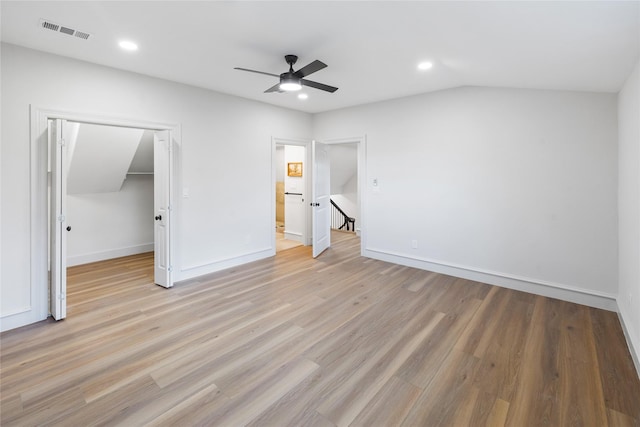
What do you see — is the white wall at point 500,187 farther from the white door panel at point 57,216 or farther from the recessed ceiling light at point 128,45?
the white door panel at point 57,216

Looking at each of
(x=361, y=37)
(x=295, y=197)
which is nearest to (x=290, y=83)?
(x=361, y=37)

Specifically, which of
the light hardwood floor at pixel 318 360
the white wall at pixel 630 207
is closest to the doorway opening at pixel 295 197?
the light hardwood floor at pixel 318 360

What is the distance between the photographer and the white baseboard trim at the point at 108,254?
524cm

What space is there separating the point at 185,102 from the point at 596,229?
18.1ft

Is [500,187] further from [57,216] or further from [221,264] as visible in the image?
[57,216]

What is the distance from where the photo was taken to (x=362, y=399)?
2102 mm

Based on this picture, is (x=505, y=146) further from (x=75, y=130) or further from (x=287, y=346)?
(x=75, y=130)

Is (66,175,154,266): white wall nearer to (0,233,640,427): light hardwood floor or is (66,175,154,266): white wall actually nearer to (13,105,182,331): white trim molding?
(0,233,640,427): light hardwood floor

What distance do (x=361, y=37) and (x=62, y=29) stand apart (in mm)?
2660

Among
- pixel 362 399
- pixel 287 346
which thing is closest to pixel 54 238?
pixel 287 346

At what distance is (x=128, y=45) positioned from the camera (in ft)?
10.0

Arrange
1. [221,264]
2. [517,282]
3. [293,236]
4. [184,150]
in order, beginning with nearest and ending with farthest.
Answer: [517,282] → [184,150] → [221,264] → [293,236]

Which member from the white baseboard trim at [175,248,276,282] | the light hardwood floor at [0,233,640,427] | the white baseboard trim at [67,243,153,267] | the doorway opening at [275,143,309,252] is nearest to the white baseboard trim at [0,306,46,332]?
the light hardwood floor at [0,233,640,427]

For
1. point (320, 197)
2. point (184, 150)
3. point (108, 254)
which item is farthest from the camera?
point (320, 197)
